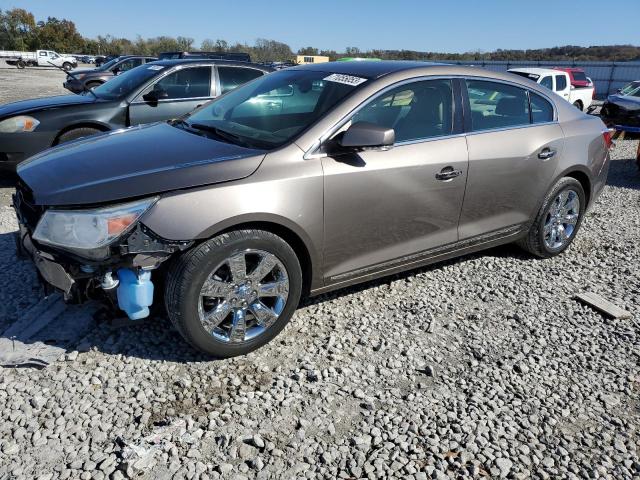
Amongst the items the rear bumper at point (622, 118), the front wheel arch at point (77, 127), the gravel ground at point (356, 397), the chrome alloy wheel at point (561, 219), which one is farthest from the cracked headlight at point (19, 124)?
the rear bumper at point (622, 118)

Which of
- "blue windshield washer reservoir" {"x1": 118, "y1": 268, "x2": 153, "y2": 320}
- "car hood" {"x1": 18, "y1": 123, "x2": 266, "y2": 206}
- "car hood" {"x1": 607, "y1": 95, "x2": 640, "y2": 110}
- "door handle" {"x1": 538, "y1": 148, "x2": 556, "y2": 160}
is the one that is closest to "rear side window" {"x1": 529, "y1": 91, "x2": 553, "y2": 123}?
"door handle" {"x1": 538, "y1": 148, "x2": 556, "y2": 160}

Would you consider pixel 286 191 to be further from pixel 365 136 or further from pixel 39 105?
pixel 39 105

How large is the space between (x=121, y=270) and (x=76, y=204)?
1.35ft

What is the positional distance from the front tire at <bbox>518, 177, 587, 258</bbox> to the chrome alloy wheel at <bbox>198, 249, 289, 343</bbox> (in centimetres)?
259

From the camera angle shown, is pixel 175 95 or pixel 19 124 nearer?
pixel 19 124

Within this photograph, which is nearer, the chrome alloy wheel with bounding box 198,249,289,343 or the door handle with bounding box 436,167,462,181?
the chrome alloy wheel with bounding box 198,249,289,343

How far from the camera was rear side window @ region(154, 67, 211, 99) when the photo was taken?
23.4 feet

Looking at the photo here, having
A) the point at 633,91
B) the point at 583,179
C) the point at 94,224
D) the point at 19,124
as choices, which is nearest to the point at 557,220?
the point at 583,179

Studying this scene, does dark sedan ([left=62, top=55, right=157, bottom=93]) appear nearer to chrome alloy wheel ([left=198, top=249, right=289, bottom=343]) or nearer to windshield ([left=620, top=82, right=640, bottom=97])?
chrome alloy wheel ([left=198, top=249, right=289, bottom=343])

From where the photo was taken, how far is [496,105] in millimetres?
4172

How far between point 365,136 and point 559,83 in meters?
16.1

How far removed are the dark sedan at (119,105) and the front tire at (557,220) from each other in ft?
15.9

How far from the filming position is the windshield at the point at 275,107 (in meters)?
3.32

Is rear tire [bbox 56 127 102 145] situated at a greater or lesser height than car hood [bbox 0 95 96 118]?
lesser
